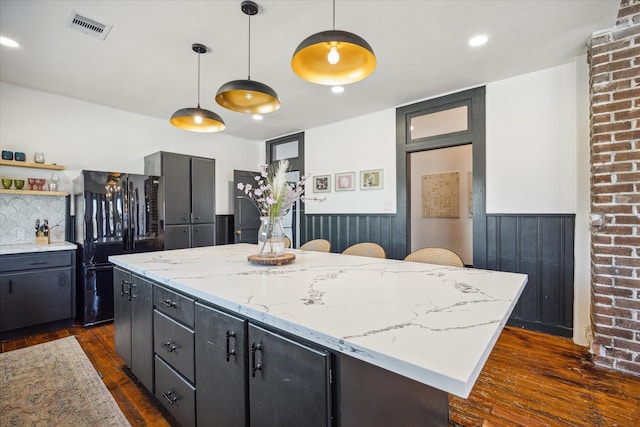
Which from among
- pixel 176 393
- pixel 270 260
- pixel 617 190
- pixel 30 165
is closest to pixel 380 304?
pixel 270 260

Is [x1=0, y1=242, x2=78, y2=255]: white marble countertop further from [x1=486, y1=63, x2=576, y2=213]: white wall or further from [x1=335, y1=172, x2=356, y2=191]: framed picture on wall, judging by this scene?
[x1=486, y1=63, x2=576, y2=213]: white wall

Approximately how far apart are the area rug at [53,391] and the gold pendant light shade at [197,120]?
80.4 inches

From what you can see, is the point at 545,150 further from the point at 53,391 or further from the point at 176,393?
the point at 53,391

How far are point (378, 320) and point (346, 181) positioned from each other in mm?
3816

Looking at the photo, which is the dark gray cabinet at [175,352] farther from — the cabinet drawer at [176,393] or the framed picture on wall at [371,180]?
the framed picture on wall at [371,180]

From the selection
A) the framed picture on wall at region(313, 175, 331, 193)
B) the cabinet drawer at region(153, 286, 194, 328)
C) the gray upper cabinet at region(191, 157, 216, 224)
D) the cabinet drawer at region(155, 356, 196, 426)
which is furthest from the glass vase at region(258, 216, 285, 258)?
the framed picture on wall at region(313, 175, 331, 193)

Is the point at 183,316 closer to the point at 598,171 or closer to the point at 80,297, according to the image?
the point at 80,297

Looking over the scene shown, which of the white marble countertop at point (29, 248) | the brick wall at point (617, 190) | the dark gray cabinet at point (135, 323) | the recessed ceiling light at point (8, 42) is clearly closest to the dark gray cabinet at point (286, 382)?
the dark gray cabinet at point (135, 323)

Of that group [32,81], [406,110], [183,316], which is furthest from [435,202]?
[32,81]

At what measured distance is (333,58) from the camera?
1.44 metres

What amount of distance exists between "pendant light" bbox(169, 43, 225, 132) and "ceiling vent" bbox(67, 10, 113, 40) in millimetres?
648

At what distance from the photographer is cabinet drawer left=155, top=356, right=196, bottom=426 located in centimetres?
143

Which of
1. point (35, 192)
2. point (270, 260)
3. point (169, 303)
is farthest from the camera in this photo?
point (35, 192)

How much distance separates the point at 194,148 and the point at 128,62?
7.19ft
